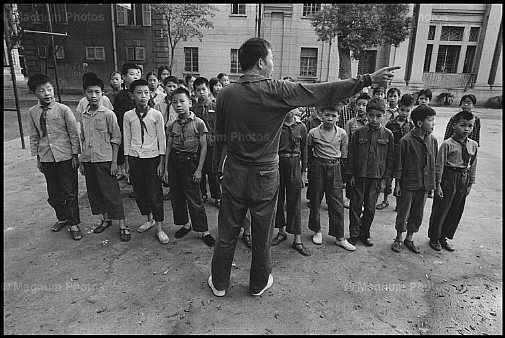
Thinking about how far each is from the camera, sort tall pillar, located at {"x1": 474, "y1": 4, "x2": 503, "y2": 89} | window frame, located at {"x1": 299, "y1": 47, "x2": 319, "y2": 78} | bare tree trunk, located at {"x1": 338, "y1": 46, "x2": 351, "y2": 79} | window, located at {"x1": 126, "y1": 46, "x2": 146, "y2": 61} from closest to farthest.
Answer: bare tree trunk, located at {"x1": 338, "y1": 46, "x2": 351, "y2": 79}
tall pillar, located at {"x1": 474, "y1": 4, "x2": 503, "y2": 89}
window, located at {"x1": 126, "y1": 46, "x2": 146, "y2": 61}
window frame, located at {"x1": 299, "y1": 47, "x2": 319, "y2": 78}

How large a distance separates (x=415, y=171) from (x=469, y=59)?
21952mm

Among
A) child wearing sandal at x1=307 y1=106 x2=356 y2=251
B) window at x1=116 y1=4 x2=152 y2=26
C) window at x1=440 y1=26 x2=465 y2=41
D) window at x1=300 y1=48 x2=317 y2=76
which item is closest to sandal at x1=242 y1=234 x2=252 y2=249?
child wearing sandal at x1=307 y1=106 x2=356 y2=251

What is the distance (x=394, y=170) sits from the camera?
384 centimetres

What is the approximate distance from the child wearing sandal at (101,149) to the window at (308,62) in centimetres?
1848

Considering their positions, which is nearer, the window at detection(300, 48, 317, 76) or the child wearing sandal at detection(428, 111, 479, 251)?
the child wearing sandal at detection(428, 111, 479, 251)

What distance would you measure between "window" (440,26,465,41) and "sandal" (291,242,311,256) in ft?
72.0

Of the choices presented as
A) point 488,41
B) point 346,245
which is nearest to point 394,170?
point 346,245

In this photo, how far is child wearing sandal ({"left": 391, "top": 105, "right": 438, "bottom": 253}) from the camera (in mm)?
3707

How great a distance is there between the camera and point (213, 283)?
297 cm

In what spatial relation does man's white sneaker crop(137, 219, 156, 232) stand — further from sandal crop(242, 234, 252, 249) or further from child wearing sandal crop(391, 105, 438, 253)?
child wearing sandal crop(391, 105, 438, 253)

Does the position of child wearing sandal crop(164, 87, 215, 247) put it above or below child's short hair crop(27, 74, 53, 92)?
below

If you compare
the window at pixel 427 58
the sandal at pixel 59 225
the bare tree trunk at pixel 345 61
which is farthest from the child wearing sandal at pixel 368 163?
the window at pixel 427 58

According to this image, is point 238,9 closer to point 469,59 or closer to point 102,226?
point 469,59

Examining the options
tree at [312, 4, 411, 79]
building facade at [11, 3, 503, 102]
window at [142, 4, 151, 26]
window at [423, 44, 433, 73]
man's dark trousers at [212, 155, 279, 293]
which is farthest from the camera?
window at [423, 44, 433, 73]
